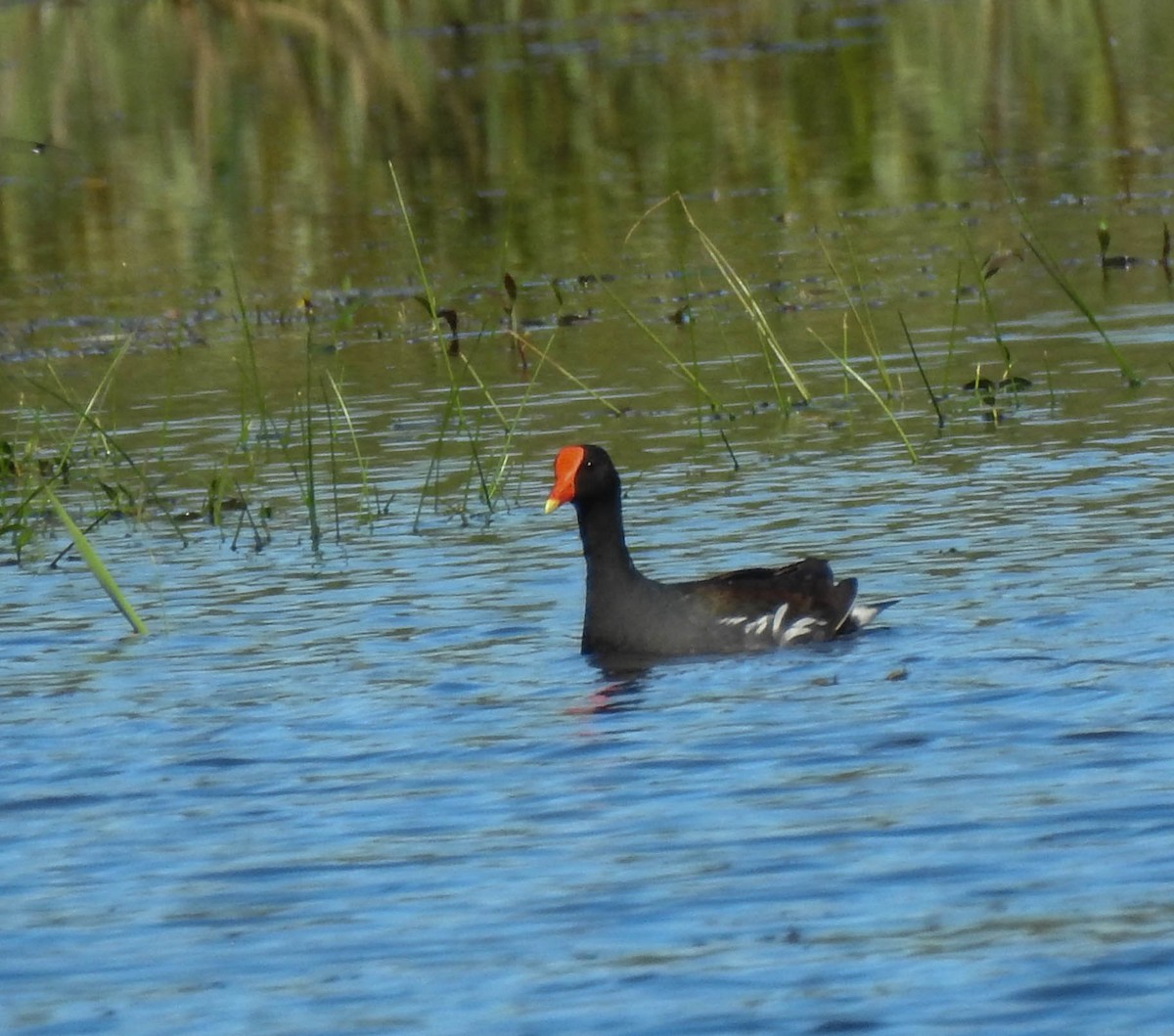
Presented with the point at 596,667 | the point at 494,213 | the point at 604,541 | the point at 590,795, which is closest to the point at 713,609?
the point at 596,667

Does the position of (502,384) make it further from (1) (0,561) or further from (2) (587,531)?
(2) (587,531)

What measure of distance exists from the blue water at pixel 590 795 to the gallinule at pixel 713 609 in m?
0.15

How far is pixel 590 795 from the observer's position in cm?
771

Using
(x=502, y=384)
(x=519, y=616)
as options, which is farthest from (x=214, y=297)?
(x=519, y=616)

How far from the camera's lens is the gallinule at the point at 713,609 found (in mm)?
9641

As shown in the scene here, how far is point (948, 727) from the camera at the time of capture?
26.7 feet

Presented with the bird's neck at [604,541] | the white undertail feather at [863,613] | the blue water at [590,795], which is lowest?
the blue water at [590,795]

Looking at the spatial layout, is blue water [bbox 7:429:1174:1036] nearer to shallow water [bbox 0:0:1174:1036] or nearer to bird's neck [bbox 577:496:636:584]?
shallow water [bbox 0:0:1174:1036]

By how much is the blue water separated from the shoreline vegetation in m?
0.71


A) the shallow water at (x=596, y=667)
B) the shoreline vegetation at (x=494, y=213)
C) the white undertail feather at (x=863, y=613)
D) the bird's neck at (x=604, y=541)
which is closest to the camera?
the shallow water at (x=596, y=667)

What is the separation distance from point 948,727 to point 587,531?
7.84ft

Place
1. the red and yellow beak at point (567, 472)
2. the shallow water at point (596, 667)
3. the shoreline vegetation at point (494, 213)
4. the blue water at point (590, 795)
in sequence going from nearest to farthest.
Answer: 1. the blue water at point (590, 795)
2. the shallow water at point (596, 667)
3. the red and yellow beak at point (567, 472)
4. the shoreline vegetation at point (494, 213)

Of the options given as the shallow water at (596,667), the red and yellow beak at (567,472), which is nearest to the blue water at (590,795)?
the shallow water at (596,667)

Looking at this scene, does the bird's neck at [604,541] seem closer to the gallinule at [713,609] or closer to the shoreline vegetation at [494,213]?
the gallinule at [713,609]
